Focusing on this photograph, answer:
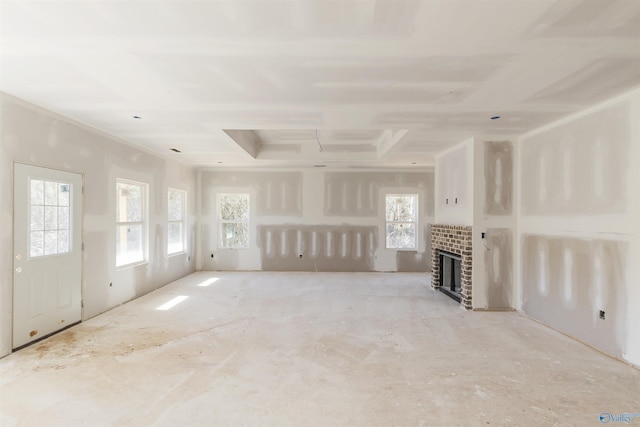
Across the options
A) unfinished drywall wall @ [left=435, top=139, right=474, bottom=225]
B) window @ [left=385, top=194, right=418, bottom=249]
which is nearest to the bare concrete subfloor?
unfinished drywall wall @ [left=435, top=139, right=474, bottom=225]

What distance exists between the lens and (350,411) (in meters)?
2.28

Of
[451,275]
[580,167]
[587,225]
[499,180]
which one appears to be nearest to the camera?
[587,225]

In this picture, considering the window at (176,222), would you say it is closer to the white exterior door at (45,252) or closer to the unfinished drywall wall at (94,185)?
the unfinished drywall wall at (94,185)

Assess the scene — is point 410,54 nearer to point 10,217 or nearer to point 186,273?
point 10,217

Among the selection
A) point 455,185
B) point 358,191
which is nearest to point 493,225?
point 455,185

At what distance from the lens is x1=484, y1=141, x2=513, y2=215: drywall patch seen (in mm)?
4809

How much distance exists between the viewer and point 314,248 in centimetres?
809

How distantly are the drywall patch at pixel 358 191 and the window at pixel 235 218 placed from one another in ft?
6.80

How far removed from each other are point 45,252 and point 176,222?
352 cm

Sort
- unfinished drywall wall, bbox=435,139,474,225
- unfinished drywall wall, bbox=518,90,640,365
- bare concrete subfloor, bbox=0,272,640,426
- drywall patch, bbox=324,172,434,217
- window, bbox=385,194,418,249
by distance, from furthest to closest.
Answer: window, bbox=385,194,418,249 → drywall patch, bbox=324,172,434,217 → unfinished drywall wall, bbox=435,139,474,225 → unfinished drywall wall, bbox=518,90,640,365 → bare concrete subfloor, bbox=0,272,640,426

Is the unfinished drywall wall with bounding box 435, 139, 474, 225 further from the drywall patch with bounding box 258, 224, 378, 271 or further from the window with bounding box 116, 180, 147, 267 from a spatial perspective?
the window with bounding box 116, 180, 147, 267

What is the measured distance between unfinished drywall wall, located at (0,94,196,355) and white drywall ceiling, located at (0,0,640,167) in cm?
28

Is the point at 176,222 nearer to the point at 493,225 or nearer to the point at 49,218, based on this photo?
the point at 49,218

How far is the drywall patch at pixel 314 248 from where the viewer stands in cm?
806
